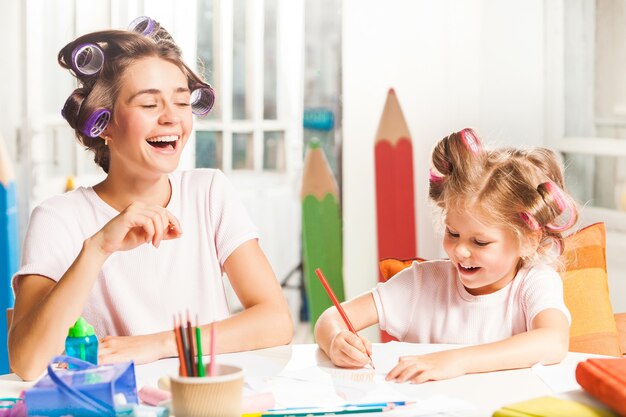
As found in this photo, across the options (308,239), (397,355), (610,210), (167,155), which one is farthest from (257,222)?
(397,355)

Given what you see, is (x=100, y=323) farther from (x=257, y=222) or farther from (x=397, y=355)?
(x=257, y=222)

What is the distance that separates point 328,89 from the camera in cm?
356

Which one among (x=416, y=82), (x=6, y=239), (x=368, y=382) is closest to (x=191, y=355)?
(x=368, y=382)

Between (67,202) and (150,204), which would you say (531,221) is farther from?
(67,202)

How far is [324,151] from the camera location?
3566 mm

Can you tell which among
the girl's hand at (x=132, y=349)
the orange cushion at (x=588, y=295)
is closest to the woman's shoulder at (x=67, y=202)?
the girl's hand at (x=132, y=349)

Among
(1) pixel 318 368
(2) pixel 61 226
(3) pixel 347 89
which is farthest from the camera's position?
(3) pixel 347 89

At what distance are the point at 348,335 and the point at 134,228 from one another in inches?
15.1

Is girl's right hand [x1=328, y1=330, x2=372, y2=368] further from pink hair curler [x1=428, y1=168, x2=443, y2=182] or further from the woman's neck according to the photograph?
the woman's neck

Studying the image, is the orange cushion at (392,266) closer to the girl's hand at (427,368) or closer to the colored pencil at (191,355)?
the girl's hand at (427,368)

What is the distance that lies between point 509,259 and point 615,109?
5.31 ft

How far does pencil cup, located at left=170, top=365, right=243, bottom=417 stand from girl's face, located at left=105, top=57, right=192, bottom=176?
784 mm

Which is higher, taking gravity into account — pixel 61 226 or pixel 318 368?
pixel 61 226

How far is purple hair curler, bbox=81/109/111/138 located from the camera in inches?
71.5
